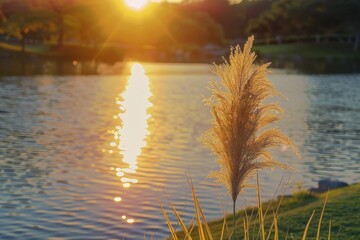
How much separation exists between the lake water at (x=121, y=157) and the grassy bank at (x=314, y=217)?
3.97 ft

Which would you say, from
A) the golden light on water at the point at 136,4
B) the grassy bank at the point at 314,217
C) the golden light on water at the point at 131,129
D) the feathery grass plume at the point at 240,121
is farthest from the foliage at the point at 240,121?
the golden light on water at the point at 136,4

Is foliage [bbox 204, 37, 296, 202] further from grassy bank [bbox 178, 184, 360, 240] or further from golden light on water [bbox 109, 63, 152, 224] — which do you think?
golden light on water [bbox 109, 63, 152, 224]

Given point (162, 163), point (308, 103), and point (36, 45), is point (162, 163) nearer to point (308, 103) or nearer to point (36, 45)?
point (308, 103)

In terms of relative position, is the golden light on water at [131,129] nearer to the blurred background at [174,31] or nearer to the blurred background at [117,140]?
the blurred background at [117,140]

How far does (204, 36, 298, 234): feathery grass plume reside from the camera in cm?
784

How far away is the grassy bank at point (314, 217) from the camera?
1580 centimetres

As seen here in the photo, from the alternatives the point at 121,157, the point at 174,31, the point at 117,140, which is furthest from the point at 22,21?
the point at 121,157

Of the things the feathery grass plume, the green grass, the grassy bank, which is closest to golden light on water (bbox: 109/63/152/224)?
the grassy bank

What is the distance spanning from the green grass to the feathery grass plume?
12434 centimetres

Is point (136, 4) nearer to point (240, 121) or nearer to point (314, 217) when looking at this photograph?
point (314, 217)

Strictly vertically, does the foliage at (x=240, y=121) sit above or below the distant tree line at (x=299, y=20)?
below

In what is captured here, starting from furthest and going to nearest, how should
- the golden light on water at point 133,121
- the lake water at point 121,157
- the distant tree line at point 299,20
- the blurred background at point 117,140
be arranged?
the distant tree line at point 299,20 < the golden light on water at point 133,121 < the blurred background at point 117,140 < the lake water at point 121,157

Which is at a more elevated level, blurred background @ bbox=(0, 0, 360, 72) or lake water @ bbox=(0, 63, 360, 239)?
blurred background @ bbox=(0, 0, 360, 72)

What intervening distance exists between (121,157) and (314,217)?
44.6 feet
